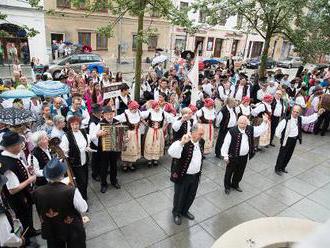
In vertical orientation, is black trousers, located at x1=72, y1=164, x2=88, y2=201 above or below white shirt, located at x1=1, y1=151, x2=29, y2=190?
below

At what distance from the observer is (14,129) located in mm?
4645

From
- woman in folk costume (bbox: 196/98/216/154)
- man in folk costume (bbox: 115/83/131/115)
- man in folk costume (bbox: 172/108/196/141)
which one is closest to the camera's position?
man in folk costume (bbox: 172/108/196/141)

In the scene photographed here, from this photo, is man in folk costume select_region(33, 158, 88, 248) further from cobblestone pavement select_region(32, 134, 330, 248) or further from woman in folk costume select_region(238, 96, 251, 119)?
woman in folk costume select_region(238, 96, 251, 119)

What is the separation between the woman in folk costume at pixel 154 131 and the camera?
6543 mm

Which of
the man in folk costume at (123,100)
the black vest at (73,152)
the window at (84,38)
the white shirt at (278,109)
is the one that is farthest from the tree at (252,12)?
the window at (84,38)

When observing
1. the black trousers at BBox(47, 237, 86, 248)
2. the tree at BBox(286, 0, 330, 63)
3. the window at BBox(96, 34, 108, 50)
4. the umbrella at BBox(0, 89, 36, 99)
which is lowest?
the black trousers at BBox(47, 237, 86, 248)

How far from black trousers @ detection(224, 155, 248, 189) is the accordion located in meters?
2.22

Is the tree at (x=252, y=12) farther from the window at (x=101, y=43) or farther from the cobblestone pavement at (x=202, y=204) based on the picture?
the window at (x=101, y=43)

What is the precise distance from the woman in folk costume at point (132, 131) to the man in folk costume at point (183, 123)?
83 cm

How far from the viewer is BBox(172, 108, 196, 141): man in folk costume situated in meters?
6.18

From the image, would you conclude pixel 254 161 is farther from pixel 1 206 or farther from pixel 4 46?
pixel 4 46

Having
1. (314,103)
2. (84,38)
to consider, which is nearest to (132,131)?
(314,103)

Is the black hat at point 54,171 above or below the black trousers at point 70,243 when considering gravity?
above

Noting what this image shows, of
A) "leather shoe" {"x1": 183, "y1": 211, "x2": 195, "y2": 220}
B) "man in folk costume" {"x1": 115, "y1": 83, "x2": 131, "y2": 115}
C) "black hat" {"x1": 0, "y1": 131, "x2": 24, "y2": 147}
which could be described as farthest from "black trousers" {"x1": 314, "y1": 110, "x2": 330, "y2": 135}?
"black hat" {"x1": 0, "y1": 131, "x2": 24, "y2": 147}
